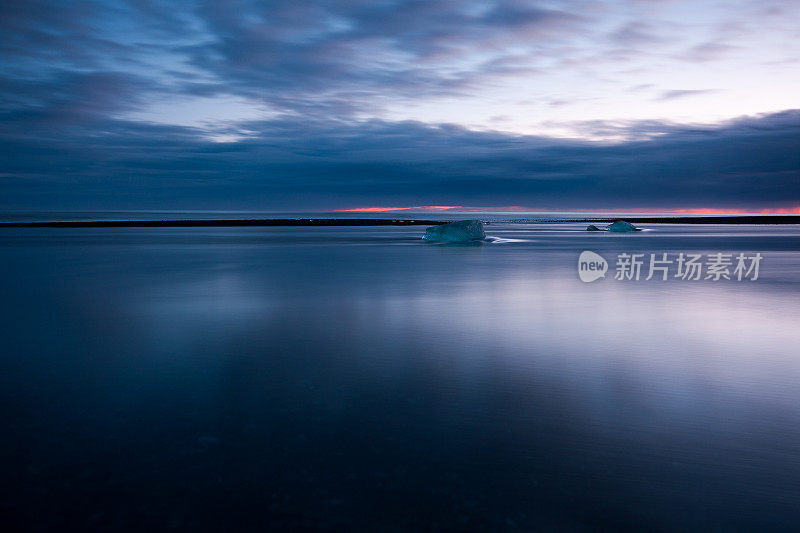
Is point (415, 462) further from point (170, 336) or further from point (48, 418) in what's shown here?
point (170, 336)

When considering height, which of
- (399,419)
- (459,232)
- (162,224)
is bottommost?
(162,224)

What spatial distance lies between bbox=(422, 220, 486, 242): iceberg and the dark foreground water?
24971 mm

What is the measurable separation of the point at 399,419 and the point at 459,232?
31.0 metres

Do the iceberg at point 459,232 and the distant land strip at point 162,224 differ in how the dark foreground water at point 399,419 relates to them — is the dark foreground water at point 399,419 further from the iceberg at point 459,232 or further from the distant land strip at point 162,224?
the distant land strip at point 162,224

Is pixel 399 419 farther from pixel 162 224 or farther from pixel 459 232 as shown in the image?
pixel 162 224

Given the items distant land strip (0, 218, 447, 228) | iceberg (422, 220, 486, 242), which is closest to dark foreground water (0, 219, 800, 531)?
iceberg (422, 220, 486, 242)

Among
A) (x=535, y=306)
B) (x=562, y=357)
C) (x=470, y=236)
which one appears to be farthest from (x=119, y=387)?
(x=470, y=236)

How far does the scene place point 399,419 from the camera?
14.6ft

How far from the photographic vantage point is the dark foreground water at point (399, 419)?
3135mm

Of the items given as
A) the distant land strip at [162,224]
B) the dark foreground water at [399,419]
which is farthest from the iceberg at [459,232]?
the distant land strip at [162,224]

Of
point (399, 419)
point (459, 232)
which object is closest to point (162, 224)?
point (459, 232)

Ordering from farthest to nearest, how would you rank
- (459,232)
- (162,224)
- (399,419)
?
(162,224)
(459,232)
(399,419)

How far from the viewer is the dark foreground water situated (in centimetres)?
313

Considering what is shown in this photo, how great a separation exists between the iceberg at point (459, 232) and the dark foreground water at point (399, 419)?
2497cm
